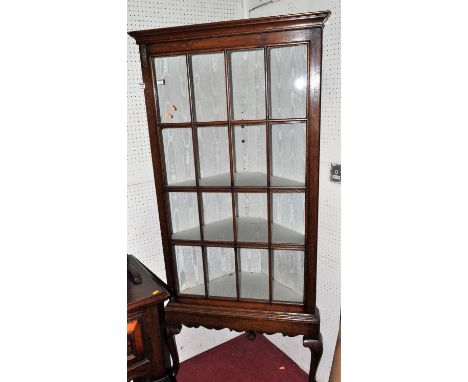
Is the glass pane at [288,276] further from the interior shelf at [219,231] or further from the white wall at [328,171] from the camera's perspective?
the interior shelf at [219,231]

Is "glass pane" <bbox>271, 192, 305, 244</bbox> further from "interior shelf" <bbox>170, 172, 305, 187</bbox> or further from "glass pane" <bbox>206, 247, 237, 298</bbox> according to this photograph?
"glass pane" <bbox>206, 247, 237, 298</bbox>

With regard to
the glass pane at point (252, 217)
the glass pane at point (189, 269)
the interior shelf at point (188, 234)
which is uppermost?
the glass pane at point (252, 217)

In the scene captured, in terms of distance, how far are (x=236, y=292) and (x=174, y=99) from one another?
1.16m

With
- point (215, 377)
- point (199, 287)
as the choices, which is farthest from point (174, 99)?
point (215, 377)

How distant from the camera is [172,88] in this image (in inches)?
70.1

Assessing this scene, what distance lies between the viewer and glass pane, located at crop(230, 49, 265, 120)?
1.78 metres

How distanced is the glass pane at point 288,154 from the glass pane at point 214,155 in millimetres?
263

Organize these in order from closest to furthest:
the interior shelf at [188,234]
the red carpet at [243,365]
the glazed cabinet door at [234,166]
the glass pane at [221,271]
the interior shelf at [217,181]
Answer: the glazed cabinet door at [234,166] → the interior shelf at [217,181] → the interior shelf at [188,234] → the glass pane at [221,271] → the red carpet at [243,365]

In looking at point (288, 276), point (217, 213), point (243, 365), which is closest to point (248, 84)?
point (217, 213)

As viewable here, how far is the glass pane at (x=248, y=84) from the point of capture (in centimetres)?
178

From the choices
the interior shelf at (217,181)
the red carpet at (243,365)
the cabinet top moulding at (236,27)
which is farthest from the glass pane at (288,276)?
the cabinet top moulding at (236,27)

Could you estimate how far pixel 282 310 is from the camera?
5.83 ft
